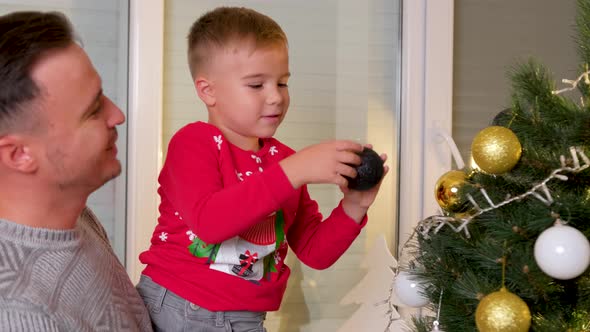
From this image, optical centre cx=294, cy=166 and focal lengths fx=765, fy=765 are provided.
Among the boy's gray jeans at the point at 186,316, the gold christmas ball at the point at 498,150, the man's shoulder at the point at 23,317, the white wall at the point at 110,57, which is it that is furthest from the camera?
the white wall at the point at 110,57

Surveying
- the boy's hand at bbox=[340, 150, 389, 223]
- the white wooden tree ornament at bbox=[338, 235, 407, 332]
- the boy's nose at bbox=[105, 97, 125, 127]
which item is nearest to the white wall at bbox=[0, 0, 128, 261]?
the white wooden tree ornament at bbox=[338, 235, 407, 332]

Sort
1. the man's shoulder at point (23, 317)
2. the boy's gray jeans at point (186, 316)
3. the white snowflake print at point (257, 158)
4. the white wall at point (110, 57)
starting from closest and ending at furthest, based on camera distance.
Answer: the man's shoulder at point (23, 317), the boy's gray jeans at point (186, 316), the white snowflake print at point (257, 158), the white wall at point (110, 57)

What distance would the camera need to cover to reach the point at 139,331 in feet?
3.89

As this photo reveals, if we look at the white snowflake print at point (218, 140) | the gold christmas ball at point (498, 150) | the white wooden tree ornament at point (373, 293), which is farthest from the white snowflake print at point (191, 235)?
the white wooden tree ornament at point (373, 293)

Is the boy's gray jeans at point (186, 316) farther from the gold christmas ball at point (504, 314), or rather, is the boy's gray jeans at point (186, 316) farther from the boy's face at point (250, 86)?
the gold christmas ball at point (504, 314)

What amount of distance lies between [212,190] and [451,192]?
393 millimetres

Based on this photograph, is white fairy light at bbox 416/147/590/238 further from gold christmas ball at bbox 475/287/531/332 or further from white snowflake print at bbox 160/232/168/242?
white snowflake print at bbox 160/232/168/242

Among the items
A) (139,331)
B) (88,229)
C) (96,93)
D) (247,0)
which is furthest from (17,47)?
(247,0)

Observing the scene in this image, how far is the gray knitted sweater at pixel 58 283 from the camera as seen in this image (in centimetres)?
93

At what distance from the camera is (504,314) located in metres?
0.96

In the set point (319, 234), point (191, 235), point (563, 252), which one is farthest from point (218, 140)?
point (563, 252)

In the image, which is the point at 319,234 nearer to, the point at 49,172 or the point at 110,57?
the point at 49,172

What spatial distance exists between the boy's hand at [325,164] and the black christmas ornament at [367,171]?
12 millimetres

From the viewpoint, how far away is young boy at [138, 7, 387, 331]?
1.23 metres
